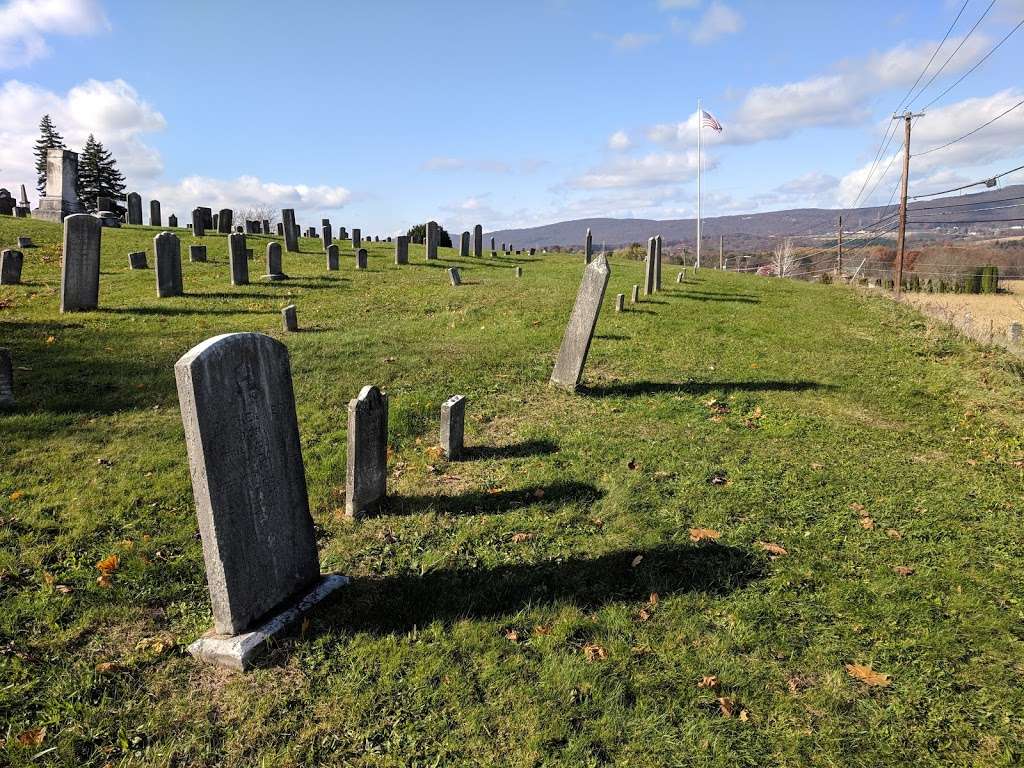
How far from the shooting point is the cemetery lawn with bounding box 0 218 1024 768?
10.7 ft

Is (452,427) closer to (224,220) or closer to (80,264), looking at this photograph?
(80,264)

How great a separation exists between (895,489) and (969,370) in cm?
691

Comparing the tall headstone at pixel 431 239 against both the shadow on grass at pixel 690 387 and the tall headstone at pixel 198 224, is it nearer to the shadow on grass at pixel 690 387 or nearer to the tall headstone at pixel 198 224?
the tall headstone at pixel 198 224

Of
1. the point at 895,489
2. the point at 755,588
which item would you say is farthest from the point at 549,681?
the point at 895,489

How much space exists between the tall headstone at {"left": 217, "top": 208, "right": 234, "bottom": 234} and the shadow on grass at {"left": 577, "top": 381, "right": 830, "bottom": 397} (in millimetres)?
25835

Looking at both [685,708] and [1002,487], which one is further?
[1002,487]

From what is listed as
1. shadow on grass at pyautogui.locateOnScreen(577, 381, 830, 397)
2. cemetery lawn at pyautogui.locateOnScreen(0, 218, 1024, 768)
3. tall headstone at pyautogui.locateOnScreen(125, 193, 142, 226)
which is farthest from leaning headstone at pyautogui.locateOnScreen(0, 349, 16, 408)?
tall headstone at pyautogui.locateOnScreen(125, 193, 142, 226)

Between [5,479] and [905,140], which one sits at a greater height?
[905,140]

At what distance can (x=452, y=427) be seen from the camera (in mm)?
6922

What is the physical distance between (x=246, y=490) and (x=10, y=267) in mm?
16091

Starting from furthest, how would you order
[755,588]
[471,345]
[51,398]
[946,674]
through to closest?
1. [471,345]
2. [51,398]
3. [755,588]
4. [946,674]

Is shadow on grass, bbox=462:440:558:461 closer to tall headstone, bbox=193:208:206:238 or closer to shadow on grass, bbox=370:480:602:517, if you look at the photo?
shadow on grass, bbox=370:480:602:517

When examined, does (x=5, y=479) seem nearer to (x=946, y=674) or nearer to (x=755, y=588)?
(x=755, y=588)

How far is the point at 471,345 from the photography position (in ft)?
39.6
